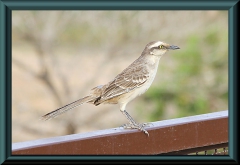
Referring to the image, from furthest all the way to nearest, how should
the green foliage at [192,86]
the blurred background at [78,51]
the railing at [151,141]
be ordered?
1. the blurred background at [78,51]
2. the green foliage at [192,86]
3. the railing at [151,141]

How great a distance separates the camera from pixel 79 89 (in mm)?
12250

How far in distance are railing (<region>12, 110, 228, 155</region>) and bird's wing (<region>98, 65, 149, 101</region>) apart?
3.52 ft

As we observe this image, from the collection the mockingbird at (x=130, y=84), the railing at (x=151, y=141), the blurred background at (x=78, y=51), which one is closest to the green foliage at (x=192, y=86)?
the blurred background at (x=78, y=51)

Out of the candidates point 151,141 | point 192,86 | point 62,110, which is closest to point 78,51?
point 192,86

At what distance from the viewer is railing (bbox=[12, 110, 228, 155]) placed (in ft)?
10.1

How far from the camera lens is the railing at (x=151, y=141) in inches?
121

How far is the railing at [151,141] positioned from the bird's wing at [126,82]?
1073mm

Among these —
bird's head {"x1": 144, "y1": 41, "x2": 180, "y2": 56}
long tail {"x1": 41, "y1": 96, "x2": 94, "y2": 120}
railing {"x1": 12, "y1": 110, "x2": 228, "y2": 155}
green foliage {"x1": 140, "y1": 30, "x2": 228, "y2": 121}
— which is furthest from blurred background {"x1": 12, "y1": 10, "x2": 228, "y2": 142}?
railing {"x1": 12, "y1": 110, "x2": 228, "y2": 155}

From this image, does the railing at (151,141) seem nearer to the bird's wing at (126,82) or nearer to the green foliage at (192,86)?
the bird's wing at (126,82)

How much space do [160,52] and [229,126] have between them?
55.2 inches

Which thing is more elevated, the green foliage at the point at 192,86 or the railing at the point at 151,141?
the green foliage at the point at 192,86

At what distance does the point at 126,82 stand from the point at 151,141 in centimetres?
140

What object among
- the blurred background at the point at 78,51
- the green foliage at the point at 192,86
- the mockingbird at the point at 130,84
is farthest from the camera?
the blurred background at the point at 78,51

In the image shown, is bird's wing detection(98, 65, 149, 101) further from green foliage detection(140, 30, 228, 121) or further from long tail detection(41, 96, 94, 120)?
green foliage detection(140, 30, 228, 121)
